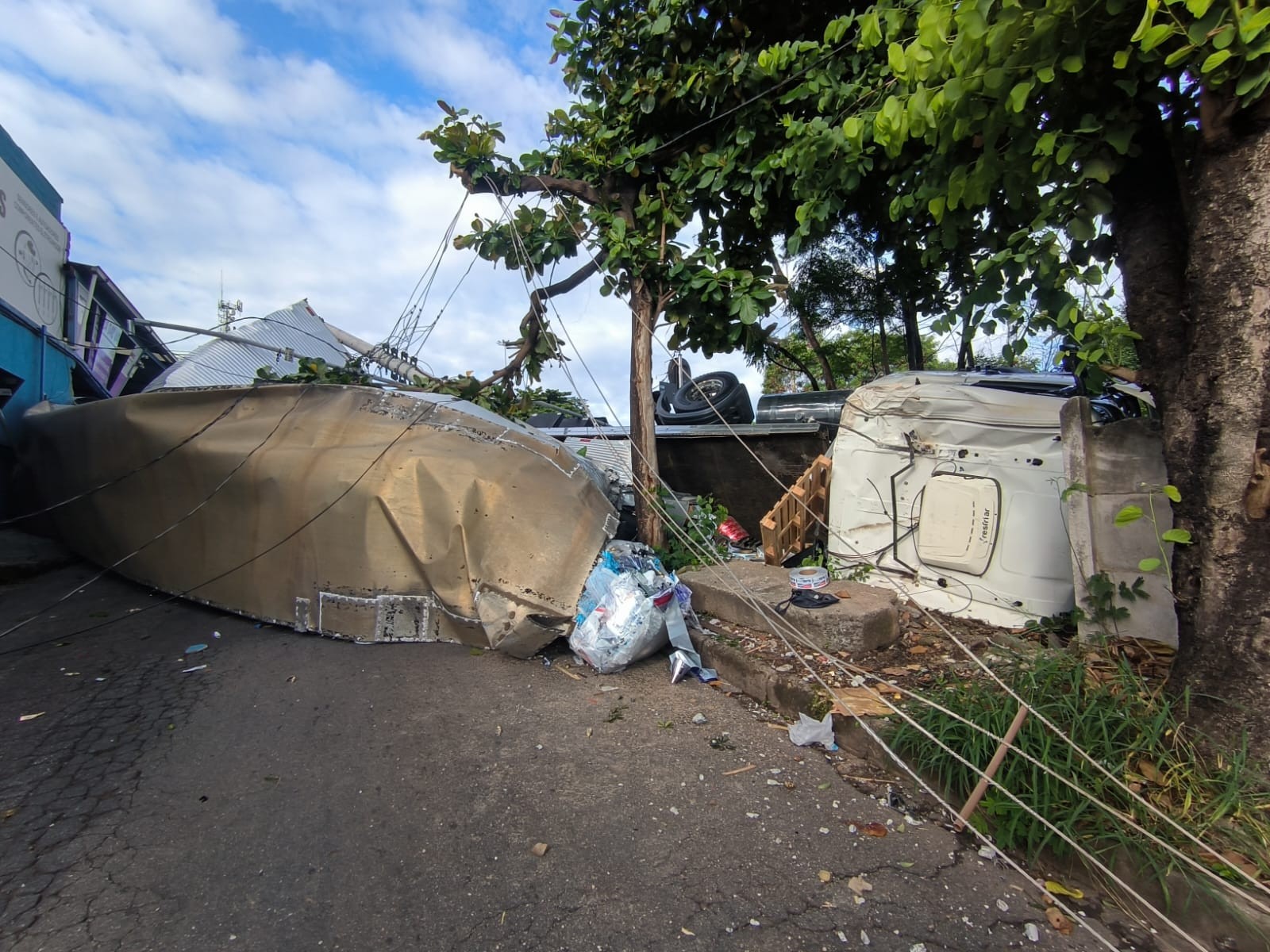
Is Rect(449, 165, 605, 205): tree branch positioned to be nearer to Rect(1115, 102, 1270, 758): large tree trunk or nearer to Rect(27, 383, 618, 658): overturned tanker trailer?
Rect(27, 383, 618, 658): overturned tanker trailer

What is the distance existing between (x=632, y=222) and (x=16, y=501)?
784 cm

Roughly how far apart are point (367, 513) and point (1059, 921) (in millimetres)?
4096

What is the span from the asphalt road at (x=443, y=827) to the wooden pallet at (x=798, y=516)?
1.76 metres

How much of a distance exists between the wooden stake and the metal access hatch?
6.24 feet

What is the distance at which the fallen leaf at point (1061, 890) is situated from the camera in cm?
224

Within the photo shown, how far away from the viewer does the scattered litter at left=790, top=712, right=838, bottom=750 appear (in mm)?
3219

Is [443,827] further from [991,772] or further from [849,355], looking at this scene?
[849,355]

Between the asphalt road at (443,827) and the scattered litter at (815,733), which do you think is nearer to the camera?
the asphalt road at (443,827)

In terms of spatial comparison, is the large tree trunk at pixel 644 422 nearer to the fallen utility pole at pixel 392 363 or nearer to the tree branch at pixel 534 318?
the tree branch at pixel 534 318

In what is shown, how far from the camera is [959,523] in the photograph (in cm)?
439

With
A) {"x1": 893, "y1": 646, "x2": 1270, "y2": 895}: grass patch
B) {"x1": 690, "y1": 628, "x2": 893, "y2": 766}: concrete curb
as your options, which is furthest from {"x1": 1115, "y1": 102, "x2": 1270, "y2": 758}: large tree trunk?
{"x1": 690, "y1": 628, "x2": 893, "y2": 766}: concrete curb

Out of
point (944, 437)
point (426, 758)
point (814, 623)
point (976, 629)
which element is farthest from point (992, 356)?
point (426, 758)

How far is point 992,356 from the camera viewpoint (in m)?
9.16

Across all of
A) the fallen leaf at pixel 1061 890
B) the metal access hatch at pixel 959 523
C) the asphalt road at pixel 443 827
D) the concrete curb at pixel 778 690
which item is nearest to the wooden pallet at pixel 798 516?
the metal access hatch at pixel 959 523
